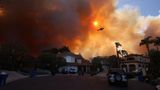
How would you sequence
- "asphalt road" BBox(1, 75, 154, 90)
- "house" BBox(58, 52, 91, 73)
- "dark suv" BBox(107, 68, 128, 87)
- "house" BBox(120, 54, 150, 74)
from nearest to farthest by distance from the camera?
"asphalt road" BBox(1, 75, 154, 90), "dark suv" BBox(107, 68, 128, 87), "house" BBox(120, 54, 150, 74), "house" BBox(58, 52, 91, 73)

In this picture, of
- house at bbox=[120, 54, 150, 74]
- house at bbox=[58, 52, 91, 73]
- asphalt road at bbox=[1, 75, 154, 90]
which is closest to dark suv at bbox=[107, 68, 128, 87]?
asphalt road at bbox=[1, 75, 154, 90]

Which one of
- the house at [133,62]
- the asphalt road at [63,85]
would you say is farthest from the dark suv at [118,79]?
the house at [133,62]

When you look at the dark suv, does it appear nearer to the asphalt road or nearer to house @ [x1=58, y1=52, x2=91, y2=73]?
the asphalt road

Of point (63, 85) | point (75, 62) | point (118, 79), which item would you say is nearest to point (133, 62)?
point (75, 62)

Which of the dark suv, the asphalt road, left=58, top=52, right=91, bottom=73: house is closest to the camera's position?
the asphalt road

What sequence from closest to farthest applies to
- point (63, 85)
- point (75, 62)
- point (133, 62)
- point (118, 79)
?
point (63, 85) < point (118, 79) < point (133, 62) < point (75, 62)

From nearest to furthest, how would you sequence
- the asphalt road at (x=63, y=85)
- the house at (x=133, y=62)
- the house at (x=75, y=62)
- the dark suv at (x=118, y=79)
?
the asphalt road at (x=63, y=85) < the dark suv at (x=118, y=79) < the house at (x=133, y=62) < the house at (x=75, y=62)

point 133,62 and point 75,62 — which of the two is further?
point 75,62

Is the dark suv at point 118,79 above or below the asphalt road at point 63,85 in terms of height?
A: above

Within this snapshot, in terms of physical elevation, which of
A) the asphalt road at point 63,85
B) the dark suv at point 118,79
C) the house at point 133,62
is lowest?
the asphalt road at point 63,85

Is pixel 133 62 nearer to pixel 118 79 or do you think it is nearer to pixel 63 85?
pixel 118 79

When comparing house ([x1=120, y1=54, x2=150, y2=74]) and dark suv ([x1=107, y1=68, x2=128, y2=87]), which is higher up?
house ([x1=120, y1=54, x2=150, y2=74])

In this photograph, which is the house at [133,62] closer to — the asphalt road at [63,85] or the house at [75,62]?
the house at [75,62]

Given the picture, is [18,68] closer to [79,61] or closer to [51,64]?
[51,64]
